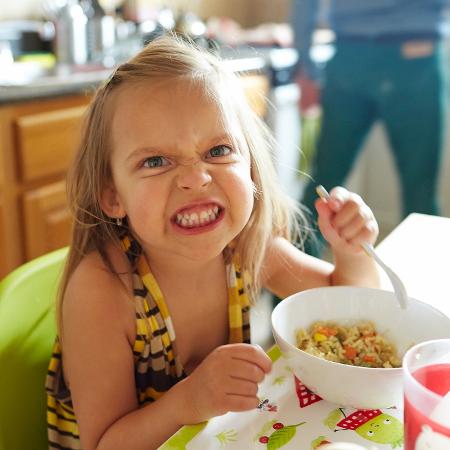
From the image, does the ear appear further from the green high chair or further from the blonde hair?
the green high chair

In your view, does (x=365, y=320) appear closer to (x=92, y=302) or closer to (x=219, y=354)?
(x=219, y=354)

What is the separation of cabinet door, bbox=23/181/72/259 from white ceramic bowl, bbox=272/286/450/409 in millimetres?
1306

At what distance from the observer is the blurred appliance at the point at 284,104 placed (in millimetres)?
2877

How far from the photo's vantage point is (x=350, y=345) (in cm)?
76

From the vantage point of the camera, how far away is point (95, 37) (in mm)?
2600

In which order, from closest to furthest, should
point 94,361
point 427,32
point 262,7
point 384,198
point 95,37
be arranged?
point 94,361 < point 427,32 < point 95,37 < point 384,198 < point 262,7

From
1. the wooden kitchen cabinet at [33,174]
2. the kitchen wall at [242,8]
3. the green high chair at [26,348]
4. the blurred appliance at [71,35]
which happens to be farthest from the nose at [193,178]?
the kitchen wall at [242,8]

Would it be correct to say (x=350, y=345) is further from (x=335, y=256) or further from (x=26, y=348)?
(x=26, y=348)

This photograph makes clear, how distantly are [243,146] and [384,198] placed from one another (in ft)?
9.08

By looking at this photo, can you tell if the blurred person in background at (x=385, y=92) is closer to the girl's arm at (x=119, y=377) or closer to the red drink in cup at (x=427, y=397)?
the girl's arm at (x=119, y=377)

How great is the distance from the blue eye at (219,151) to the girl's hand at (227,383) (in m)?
0.28

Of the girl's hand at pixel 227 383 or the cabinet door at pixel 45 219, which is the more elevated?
the girl's hand at pixel 227 383

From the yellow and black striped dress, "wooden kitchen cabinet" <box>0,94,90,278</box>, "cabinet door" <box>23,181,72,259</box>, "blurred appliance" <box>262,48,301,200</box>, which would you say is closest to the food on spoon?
the yellow and black striped dress

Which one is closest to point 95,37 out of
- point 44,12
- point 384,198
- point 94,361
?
point 44,12
